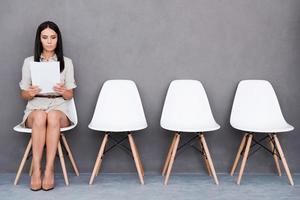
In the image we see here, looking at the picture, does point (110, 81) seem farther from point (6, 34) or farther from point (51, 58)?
point (6, 34)

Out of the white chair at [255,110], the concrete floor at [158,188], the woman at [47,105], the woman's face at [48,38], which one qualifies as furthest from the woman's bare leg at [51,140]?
the white chair at [255,110]

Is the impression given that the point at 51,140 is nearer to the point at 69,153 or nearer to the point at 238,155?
the point at 69,153

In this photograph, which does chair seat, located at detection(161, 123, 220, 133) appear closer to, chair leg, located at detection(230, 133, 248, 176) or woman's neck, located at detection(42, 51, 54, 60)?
chair leg, located at detection(230, 133, 248, 176)

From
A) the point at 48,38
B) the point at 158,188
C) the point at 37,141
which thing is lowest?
the point at 158,188

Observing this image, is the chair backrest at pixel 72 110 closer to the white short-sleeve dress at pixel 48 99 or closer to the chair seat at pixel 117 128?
the white short-sleeve dress at pixel 48 99

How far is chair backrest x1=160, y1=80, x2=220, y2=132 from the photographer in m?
3.01

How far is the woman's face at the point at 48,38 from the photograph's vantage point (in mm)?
2922

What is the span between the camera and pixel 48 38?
2928 mm

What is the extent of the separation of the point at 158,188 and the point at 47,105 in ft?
3.35

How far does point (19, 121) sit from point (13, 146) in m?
0.21

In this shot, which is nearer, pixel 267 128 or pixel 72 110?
pixel 267 128

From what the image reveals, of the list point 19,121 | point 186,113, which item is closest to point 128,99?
point 186,113

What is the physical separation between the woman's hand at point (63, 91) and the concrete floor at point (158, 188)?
641mm

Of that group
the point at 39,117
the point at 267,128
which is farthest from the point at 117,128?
the point at 267,128
